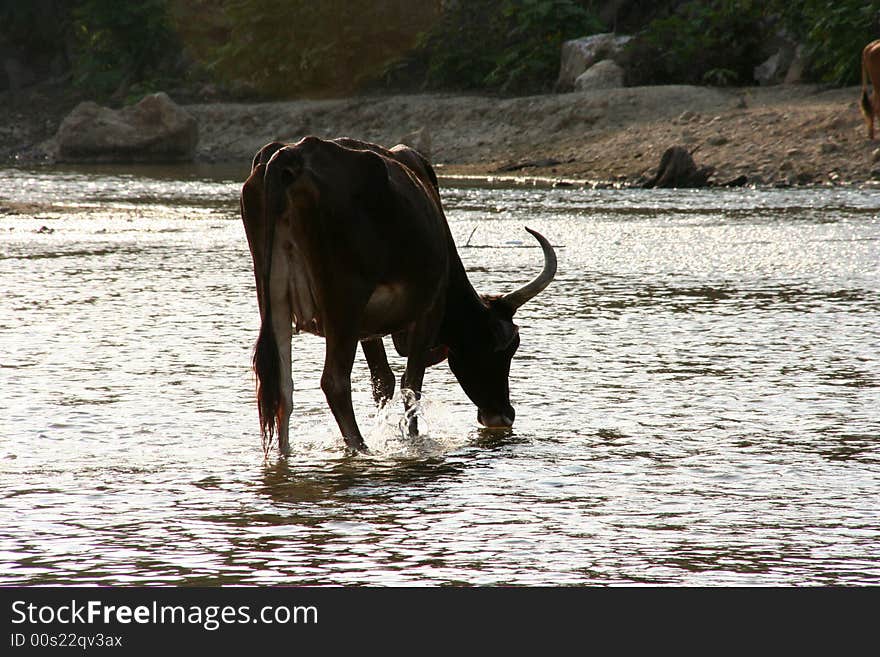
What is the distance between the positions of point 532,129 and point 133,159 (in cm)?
1108

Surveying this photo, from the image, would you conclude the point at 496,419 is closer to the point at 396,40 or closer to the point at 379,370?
the point at 379,370

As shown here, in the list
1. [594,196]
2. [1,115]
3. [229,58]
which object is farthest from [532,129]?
[1,115]

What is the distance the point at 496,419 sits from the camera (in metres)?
6.89

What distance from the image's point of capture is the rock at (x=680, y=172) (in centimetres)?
2361

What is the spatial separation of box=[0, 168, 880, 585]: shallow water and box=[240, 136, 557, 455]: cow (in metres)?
0.40

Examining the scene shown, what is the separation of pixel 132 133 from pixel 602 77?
11595 mm

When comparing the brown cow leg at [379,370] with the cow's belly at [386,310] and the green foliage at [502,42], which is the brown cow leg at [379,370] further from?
the green foliage at [502,42]

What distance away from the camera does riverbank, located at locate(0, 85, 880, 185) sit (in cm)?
2438

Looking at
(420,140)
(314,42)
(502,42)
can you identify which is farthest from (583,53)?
(314,42)

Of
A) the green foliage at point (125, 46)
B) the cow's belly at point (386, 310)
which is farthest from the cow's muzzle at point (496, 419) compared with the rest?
the green foliage at point (125, 46)

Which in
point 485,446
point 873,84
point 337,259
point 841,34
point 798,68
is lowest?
point 485,446

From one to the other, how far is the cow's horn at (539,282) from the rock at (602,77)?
2759cm

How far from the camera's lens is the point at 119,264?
44.4ft

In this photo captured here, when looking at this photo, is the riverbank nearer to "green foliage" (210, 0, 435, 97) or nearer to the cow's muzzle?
"green foliage" (210, 0, 435, 97)
